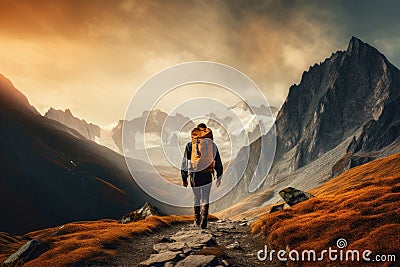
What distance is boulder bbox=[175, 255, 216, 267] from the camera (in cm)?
1377

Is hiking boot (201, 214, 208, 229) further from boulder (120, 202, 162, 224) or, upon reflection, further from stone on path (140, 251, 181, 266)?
boulder (120, 202, 162, 224)

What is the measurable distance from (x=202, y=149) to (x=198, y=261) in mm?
8503

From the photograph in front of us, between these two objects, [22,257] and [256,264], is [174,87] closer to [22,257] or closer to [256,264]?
[256,264]

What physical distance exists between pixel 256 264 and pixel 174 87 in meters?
11.3

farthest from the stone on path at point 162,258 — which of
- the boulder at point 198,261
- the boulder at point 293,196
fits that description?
the boulder at point 293,196

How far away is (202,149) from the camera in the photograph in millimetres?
20766

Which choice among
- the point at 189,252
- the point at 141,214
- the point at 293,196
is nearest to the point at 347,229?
the point at 189,252

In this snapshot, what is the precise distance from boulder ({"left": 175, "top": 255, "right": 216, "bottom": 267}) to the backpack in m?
7.43

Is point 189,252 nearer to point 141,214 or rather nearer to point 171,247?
point 171,247

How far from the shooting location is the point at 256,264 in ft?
52.5

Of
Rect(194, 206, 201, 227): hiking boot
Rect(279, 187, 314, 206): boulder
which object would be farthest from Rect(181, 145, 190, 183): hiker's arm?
Rect(279, 187, 314, 206): boulder

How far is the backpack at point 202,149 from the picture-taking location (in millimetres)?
20812

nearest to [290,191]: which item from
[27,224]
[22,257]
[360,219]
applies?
[360,219]

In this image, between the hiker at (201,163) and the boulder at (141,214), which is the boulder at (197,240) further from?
the boulder at (141,214)
